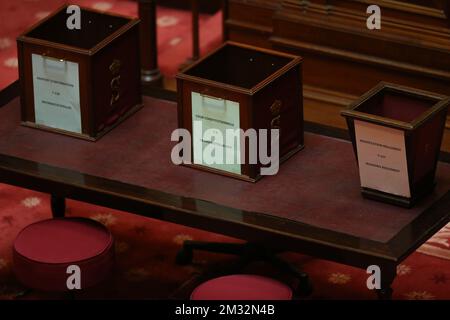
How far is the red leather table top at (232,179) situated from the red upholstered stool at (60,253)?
1.10 feet

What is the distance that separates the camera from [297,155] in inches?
197

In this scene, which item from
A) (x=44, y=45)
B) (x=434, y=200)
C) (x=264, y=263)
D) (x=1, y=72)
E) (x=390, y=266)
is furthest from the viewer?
(x=1, y=72)

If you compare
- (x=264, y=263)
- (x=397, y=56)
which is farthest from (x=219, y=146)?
(x=397, y=56)

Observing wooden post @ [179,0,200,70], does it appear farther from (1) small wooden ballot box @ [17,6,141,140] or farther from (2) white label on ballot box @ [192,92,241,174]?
(2) white label on ballot box @ [192,92,241,174]

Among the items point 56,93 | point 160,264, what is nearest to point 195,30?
point 160,264

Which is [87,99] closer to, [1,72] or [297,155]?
[297,155]

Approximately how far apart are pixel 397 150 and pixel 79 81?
4.06 ft

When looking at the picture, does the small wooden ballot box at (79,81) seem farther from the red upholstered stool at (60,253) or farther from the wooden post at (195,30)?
the wooden post at (195,30)

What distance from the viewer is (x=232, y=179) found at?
189 inches

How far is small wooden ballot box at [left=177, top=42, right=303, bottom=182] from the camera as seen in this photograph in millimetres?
4688

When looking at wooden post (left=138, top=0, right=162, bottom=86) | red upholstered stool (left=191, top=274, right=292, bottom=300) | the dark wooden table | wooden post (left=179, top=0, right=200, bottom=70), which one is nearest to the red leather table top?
the dark wooden table

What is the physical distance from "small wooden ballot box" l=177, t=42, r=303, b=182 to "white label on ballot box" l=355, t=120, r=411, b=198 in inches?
13.4

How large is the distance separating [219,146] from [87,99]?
0.56m

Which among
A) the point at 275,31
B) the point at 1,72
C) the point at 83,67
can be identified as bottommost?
the point at 1,72
